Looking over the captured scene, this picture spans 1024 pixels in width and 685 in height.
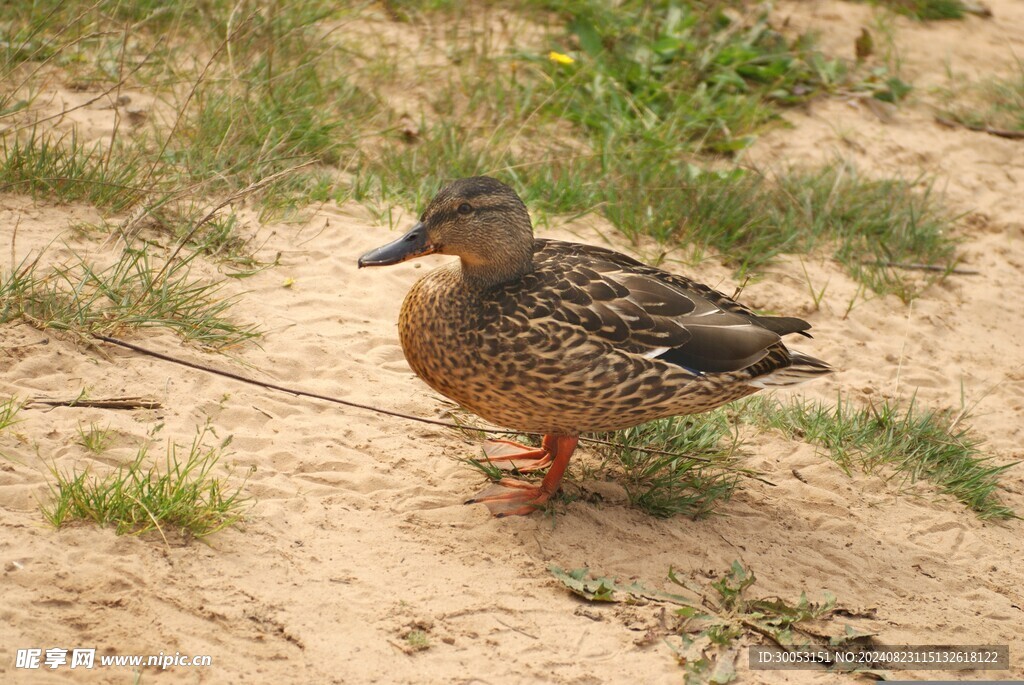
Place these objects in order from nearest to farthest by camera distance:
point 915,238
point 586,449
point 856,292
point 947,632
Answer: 1. point 947,632
2. point 586,449
3. point 856,292
4. point 915,238

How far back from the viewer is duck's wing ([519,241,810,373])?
14.1ft

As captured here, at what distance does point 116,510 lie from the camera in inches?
145

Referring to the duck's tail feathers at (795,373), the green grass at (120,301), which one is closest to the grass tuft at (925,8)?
the duck's tail feathers at (795,373)

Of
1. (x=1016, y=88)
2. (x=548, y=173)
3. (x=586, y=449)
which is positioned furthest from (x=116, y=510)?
(x=1016, y=88)

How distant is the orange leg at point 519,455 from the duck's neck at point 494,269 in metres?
0.79

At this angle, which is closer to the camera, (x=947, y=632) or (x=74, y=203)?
(x=947, y=632)

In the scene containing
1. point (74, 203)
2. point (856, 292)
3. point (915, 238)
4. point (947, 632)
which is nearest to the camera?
point (947, 632)

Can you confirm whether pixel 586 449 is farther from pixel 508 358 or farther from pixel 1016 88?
pixel 1016 88

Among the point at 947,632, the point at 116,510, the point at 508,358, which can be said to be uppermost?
the point at 508,358

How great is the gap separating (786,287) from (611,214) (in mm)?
1111

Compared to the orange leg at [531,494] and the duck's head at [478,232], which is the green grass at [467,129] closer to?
the duck's head at [478,232]

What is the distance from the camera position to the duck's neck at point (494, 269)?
14.6 ft

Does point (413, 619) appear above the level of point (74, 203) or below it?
below

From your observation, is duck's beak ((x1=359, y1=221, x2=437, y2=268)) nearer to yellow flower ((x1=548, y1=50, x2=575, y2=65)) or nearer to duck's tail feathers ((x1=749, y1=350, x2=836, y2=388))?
duck's tail feathers ((x1=749, y1=350, x2=836, y2=388))
